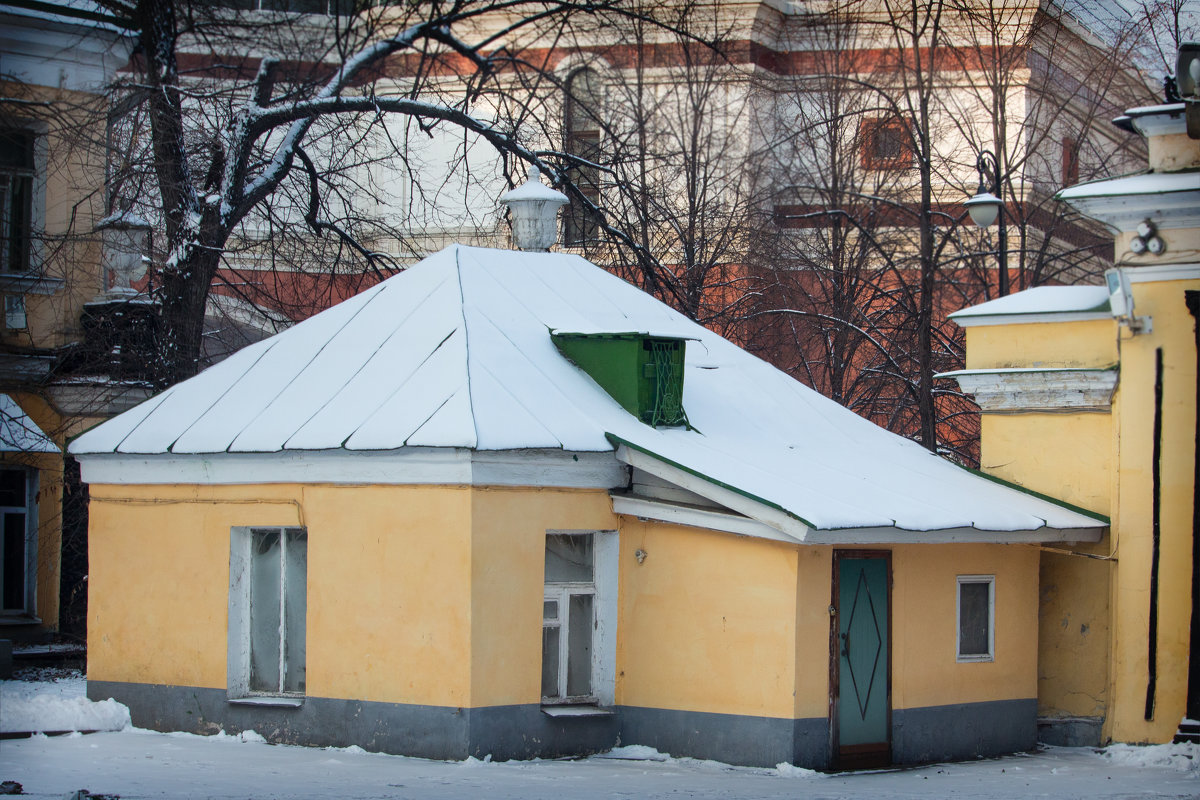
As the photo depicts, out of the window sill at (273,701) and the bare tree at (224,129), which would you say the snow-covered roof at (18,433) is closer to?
the bare tree at (224,129)

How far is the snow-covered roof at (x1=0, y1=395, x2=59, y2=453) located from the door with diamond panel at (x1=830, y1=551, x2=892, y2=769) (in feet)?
35.5

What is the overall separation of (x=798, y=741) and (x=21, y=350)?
12.0 metres

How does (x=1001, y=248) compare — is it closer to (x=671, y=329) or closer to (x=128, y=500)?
(x=671, y=329)

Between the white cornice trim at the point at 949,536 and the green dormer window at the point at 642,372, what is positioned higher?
the green dormer window at the point at 642,372

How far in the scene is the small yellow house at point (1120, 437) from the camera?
553 inches

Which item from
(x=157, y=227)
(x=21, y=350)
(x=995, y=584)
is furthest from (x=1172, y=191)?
(x=21, y=350)

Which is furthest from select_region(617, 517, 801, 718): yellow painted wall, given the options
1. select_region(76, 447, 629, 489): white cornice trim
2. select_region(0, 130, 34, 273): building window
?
select_region(0, 130, 34, 273): building window

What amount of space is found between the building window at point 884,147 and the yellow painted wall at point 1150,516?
1197cm

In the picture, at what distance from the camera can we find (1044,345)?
1507 cm

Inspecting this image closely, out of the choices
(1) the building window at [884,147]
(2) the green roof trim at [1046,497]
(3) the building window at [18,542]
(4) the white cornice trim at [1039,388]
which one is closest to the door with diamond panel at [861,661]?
(2) the green roof trim at [1046,497]

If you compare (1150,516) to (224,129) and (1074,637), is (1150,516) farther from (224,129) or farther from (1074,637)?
(224,129)

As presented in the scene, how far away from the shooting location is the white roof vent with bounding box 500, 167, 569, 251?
15882 millimetres

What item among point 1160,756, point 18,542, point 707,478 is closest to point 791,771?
point 707,478

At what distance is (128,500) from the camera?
14602 millimetres
